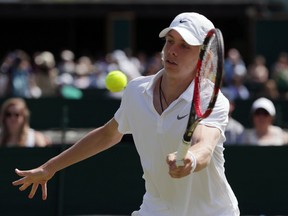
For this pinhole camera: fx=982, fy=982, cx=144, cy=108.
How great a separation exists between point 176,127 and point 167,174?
0.27 meters

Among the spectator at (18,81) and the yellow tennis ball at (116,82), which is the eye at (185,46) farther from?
the spectator at (18,81)

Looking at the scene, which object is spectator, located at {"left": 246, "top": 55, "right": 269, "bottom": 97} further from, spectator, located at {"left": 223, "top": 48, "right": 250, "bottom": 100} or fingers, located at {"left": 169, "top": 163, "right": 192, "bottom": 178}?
fingers, located at {"left": 169, "top": 163, "right": 192, "bottom": 178}

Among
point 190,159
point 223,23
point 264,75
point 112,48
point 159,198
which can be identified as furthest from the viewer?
point 223,23

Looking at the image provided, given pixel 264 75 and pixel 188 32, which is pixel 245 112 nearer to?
pixel 264 75

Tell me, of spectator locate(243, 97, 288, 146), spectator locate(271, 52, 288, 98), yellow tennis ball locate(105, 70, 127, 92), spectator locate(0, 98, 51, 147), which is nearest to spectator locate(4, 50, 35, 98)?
spectator locate(271, 52, 288, 98)

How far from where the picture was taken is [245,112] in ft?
52.9

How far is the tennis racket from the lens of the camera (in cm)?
434

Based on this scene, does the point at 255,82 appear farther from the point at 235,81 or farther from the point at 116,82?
the point at 116,82

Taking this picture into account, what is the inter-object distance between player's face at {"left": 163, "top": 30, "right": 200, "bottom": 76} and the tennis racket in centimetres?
14

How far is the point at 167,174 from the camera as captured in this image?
5.00m

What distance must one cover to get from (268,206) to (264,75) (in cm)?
1491

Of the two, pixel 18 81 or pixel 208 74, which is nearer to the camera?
pixel 208 74

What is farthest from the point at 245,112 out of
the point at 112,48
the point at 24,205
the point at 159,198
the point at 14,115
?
the point at 112,48

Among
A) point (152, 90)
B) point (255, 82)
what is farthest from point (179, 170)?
Answer: point (255, 82)
